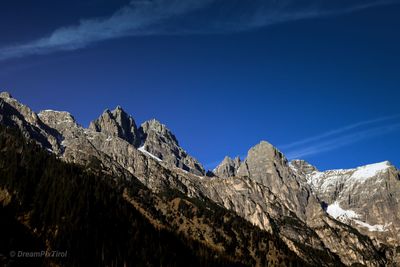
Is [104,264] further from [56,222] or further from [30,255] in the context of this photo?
[30,255]

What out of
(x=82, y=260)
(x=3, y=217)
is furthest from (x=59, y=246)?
(x=3, y=217)

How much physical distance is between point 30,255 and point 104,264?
39.5m

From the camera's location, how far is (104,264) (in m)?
199

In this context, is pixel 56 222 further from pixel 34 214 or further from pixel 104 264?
pixel 104 264

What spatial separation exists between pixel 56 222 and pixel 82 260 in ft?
64.9

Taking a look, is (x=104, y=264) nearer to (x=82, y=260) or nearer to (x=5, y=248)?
(x=82, y=260)

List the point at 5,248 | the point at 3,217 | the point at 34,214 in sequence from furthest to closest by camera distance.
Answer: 1. the point at 34,214
2. the point at 3,217
3. the point at 5,248

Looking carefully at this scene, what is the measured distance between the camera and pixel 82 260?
191375 millimetres

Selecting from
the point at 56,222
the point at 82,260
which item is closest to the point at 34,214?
the point at 56,222

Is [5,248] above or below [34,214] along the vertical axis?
below

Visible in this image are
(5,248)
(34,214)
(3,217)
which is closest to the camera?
(5,248)

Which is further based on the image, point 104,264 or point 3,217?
point 104,264

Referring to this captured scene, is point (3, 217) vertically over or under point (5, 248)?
over

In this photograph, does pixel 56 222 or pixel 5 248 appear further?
pixel 56 222
